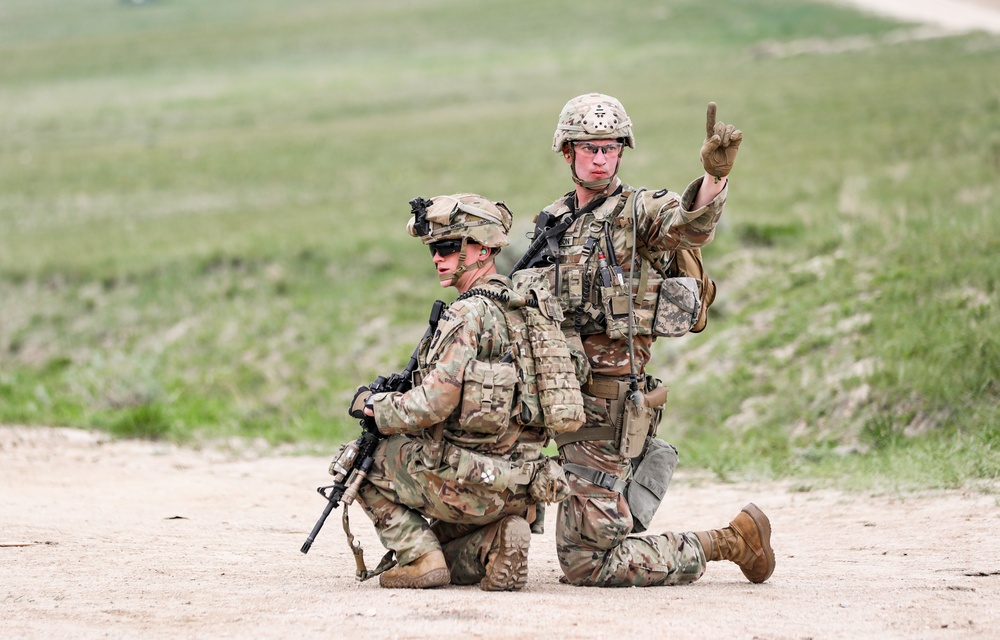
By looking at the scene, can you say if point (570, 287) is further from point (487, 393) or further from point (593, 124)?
point (487, 393)

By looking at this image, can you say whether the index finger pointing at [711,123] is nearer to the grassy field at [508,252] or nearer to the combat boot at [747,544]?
the combat boot at [747,544]

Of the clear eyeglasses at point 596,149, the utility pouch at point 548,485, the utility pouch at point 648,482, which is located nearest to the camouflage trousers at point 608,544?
the utility pouch at point 648,482

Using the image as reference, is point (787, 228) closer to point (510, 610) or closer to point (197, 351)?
point (197, 351)

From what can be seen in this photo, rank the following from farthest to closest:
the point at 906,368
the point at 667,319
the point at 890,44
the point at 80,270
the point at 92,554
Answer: the point at 890,44, the point at 80,270, the point at 906,368, the point at 92,554, the point at 667,319

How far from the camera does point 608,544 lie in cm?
630

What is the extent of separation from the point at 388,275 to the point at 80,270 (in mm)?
5073

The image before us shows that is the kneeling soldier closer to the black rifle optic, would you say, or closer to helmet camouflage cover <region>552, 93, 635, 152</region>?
the black rifle optic

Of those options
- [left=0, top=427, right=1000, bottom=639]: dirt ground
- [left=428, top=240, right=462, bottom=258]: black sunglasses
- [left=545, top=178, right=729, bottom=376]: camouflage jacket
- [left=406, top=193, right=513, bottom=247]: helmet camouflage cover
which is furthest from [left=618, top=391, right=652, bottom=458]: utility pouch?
[left=428, top=240, right=462, bottom=258]: black sunglasses

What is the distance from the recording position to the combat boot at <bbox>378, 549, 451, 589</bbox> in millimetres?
6035

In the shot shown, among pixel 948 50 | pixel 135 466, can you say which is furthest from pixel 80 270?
pixel 948 50

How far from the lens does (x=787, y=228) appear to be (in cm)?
1555

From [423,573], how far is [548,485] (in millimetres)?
743

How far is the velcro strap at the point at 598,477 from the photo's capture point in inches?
252

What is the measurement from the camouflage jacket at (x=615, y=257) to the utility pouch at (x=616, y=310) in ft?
0.20
